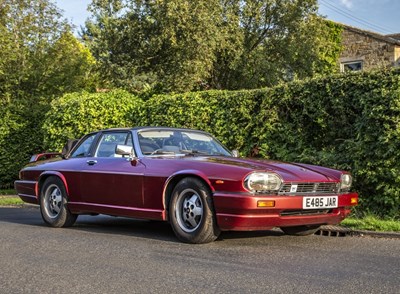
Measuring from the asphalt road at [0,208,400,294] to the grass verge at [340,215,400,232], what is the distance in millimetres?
466

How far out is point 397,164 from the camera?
824 cm

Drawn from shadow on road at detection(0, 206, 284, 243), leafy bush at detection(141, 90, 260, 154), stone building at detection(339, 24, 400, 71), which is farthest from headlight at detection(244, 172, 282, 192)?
stone building at detection(339, 24, 400, 71)

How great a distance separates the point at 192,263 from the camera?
533 cm

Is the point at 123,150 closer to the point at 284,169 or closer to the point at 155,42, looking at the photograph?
the point at 284,169

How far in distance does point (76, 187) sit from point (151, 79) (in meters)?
13.9

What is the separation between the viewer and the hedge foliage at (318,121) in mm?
8328

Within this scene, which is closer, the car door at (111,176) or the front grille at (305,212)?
the front grille at (305,212)

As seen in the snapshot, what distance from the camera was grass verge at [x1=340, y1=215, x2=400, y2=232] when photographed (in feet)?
24.5

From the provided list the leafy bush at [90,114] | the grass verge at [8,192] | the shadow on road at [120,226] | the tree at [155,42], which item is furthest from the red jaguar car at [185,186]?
the tree at [155,42]

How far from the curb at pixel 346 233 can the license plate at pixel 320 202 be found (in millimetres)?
999

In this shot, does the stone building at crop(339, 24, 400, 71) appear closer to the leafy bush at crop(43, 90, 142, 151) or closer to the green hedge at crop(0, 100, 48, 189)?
the green hedge at crop(0, 100, 48, 189)

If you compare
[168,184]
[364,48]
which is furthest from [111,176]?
[364,48]

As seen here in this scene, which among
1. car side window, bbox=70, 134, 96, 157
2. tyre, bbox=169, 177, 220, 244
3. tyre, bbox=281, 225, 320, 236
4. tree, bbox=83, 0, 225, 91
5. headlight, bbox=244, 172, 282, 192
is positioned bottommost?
tyre, bbox=281, 225, 320, 236

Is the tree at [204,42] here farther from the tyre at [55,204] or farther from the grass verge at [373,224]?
the grass verge at [373,224]
